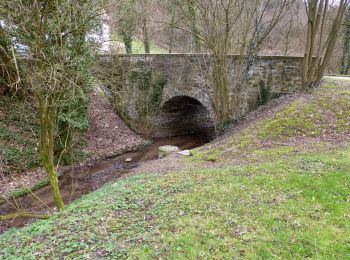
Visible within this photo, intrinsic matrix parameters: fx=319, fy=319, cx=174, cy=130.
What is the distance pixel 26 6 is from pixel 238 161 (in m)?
6.93

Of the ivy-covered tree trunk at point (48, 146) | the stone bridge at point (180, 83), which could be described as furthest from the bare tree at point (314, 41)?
the ivy-covered tree trunk at point (48, 146)

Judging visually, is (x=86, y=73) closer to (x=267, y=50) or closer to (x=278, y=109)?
(x=278, y=109)

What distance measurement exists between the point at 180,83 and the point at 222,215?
13.3m

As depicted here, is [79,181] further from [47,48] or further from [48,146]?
[47,48]

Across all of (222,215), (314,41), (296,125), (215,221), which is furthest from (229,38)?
(215,221)

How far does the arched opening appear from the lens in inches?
791

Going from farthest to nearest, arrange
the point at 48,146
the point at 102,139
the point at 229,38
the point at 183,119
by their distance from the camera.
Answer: the point at 183,119
the point at 102,139
the point at 229,38
the point at 48,146

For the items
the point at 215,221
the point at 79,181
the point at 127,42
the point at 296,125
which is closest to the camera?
the point at 215,221

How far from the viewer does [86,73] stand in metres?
11.0

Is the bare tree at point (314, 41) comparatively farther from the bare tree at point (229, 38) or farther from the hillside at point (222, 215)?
the hillside at point (222, 215)

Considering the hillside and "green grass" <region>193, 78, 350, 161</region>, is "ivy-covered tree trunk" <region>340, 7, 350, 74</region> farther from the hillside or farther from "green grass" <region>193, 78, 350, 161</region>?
the hillside

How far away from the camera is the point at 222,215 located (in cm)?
582

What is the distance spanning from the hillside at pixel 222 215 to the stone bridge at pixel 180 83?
18.4ft

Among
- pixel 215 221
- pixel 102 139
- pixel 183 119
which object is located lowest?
pixel 102 139
